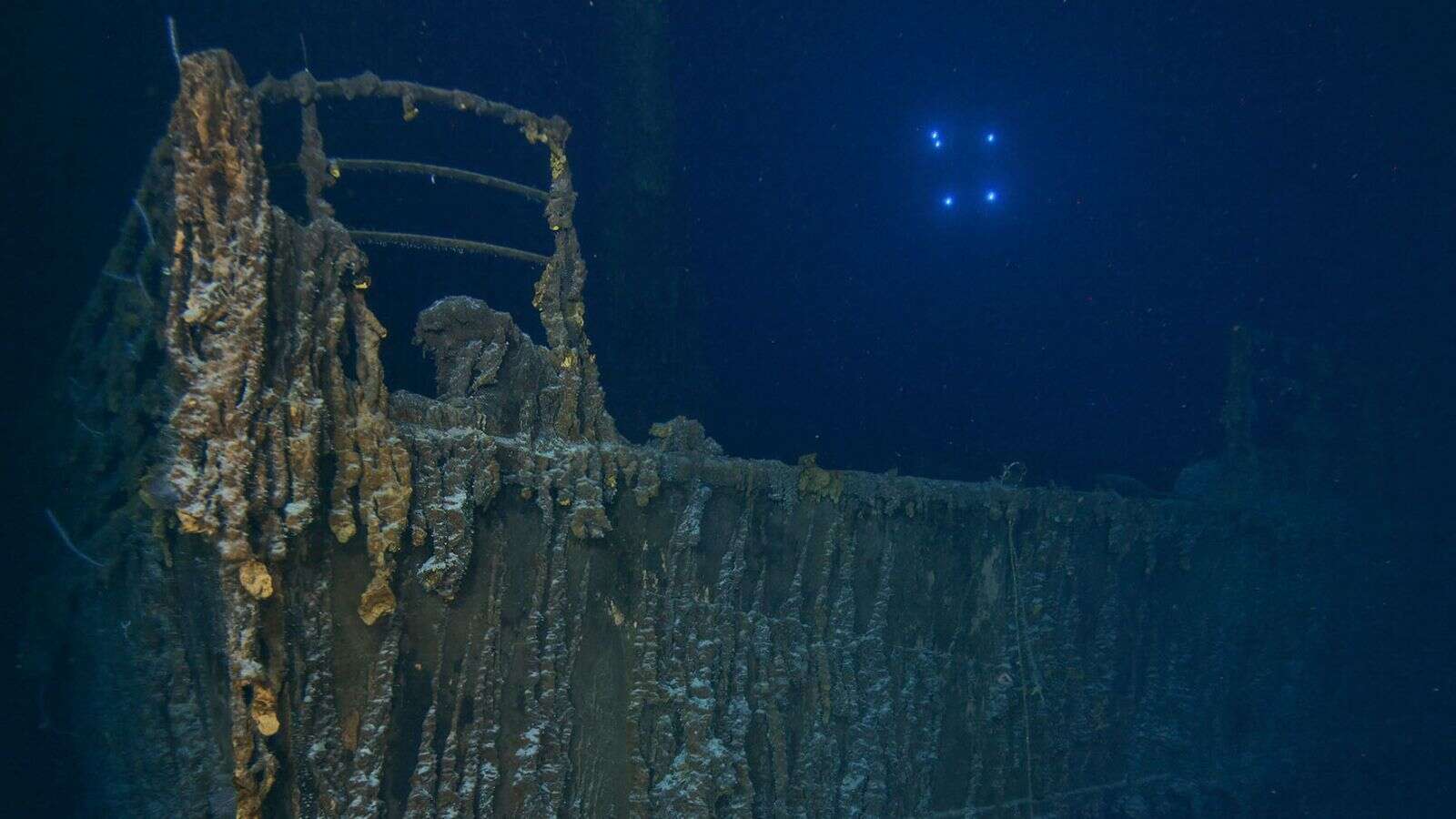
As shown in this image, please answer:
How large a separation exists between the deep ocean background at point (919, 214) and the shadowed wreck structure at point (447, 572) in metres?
1.72

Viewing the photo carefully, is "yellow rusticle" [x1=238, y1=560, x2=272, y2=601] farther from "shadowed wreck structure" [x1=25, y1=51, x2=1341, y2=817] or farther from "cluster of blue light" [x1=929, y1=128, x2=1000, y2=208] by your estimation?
"cluster of blue light" [x1=929, y1=128, x2=1000, y2=208]

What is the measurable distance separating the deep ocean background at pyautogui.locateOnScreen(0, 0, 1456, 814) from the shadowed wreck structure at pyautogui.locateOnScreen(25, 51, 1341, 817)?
5.65 feet

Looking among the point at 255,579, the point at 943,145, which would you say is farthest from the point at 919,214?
the point at 255,579

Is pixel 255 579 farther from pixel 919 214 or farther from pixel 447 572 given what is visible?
pixel 919 214

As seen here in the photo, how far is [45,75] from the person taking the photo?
25.5 feet

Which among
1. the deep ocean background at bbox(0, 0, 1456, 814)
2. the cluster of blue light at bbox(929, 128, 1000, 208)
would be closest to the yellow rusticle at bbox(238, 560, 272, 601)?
the deep ocean background at bbox(0, 0, 1456, 814)

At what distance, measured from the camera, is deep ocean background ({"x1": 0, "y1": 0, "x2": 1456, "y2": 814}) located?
889 cm

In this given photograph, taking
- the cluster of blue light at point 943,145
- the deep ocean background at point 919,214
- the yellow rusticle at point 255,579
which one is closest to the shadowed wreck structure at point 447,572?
the yellow rusticle at point 255,579

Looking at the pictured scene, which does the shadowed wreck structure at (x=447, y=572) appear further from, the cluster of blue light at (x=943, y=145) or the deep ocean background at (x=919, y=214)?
the cluster of blue light at (x=943, y=145)

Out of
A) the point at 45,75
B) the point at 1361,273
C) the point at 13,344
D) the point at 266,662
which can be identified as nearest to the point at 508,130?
the point at 45,75

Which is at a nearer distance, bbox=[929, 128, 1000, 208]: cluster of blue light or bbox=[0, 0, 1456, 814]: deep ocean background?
bbox=[0, 0, 1456, 814]: deep ocean background

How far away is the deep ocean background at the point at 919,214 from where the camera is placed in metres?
8.89

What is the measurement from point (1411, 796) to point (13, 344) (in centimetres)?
1811

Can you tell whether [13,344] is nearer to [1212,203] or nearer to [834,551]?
[834,551]
